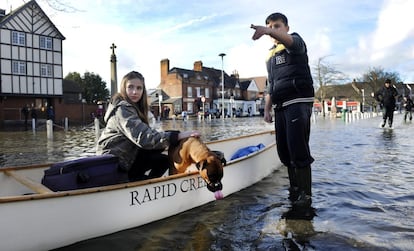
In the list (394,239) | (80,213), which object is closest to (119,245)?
(80,213)

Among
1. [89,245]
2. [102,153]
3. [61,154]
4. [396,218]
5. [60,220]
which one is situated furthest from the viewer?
[61,154]

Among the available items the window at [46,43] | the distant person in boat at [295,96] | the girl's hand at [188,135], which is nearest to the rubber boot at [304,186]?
the distant person in boat at [295,96]

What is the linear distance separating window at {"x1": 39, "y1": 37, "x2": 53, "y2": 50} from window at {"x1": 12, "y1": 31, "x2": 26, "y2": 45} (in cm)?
172

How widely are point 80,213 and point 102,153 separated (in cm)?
112

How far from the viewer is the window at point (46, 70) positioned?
117ft

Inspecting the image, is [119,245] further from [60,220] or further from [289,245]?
[289,245]

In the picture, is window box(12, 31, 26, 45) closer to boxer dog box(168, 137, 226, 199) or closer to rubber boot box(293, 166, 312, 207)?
boxer dog box(168, 137, 226, 199)

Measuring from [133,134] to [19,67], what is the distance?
3469 centimetres

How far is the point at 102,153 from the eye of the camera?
4.21 metres

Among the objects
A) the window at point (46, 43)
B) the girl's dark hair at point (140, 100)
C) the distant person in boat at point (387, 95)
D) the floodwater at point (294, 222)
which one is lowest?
the floodwater at point (294, 222)

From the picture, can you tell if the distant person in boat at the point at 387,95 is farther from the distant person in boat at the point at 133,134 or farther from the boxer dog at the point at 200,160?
the distant person in boat at the point at 133,134

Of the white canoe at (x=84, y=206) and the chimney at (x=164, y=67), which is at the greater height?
the chimney at (x=164, y=67)

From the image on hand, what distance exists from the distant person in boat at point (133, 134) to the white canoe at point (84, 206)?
450mm

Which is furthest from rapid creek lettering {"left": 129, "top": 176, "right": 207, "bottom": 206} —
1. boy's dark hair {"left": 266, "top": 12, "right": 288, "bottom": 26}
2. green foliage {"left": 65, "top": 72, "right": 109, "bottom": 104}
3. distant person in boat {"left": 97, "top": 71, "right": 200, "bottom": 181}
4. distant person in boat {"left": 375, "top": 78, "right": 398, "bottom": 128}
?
green foliage {"left": 65, "top": 72, "right": 109, "bottom": 104}
